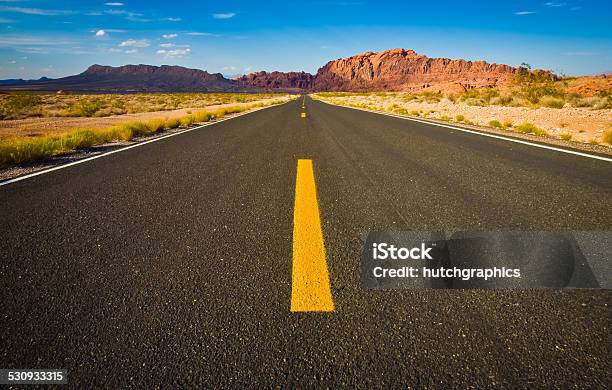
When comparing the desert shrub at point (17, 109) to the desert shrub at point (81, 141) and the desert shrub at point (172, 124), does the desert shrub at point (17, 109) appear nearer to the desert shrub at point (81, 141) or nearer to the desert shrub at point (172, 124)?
the desert shrub at point (172, 124)

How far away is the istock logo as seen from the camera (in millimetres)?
1872

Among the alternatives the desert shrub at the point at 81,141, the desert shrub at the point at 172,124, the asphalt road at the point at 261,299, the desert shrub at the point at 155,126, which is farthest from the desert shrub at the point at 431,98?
the asphalt road at the point at 261,299

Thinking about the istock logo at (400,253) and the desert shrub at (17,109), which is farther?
the desert shrub at (17,109)

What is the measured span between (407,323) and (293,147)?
4918 millimetres

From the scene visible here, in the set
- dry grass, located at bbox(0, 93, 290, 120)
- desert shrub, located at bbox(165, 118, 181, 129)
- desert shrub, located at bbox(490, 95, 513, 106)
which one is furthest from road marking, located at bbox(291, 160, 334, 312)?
dry grass, located at bbox(0, 93, 290, 120)

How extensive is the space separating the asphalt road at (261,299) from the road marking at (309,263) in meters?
0.05

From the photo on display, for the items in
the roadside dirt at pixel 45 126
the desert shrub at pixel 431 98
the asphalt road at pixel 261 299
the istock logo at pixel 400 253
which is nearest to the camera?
the asphalt road at pixel 261 299

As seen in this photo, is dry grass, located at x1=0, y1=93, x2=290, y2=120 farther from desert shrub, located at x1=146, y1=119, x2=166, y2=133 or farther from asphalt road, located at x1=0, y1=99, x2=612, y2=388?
Answer: asphalt road, located at x1=0, y1=99, x2=612, y2=388

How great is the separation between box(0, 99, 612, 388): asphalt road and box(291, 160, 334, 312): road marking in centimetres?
5

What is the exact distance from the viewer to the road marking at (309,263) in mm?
1473

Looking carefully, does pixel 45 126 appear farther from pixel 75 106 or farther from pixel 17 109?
pixel 75 106

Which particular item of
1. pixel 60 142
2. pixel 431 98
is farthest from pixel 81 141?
pixel 431 98

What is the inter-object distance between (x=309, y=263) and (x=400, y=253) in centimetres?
58

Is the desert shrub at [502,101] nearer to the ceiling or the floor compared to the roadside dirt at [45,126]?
nearer to the ceiling
